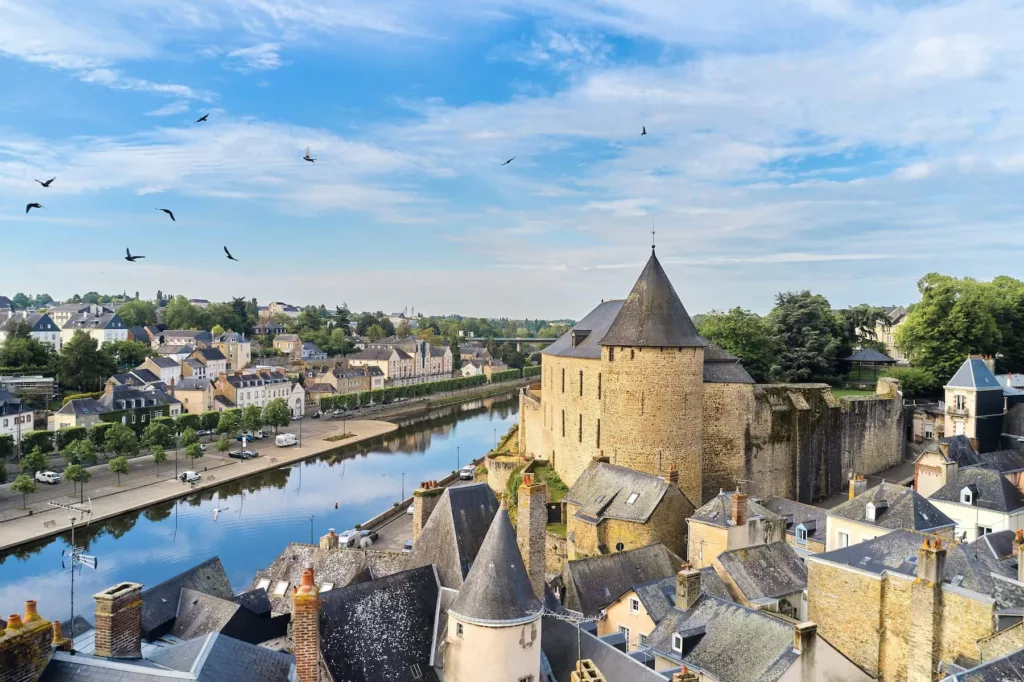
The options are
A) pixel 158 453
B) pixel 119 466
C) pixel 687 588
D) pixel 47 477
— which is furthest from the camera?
pixel 158 453

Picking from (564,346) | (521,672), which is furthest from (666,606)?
(564,346)

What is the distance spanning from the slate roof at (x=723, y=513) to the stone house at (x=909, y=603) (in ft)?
13.2

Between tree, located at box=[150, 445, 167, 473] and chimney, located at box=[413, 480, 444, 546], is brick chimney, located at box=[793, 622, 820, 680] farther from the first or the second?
tree, located at box=[150, 445, 167, 473]

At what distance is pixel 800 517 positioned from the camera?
1747cm

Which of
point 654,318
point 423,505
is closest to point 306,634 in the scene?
point 423,505

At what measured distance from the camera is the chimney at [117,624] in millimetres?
7031

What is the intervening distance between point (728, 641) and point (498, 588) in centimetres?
457

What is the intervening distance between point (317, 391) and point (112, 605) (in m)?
54.3

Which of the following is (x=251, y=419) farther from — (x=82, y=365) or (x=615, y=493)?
(x=615, y=493)

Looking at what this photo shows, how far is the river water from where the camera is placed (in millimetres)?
21234

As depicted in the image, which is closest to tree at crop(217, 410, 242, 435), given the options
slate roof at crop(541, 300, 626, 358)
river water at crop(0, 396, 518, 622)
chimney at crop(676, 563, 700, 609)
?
river water at crop(0, 396, 518, 622)

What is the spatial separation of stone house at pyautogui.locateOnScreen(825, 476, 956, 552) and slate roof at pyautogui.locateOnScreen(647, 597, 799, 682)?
4742 mm

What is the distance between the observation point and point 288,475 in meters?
36.4

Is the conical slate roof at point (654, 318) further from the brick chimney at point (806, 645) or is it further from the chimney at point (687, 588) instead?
the brick chimney at point (806, 645)
